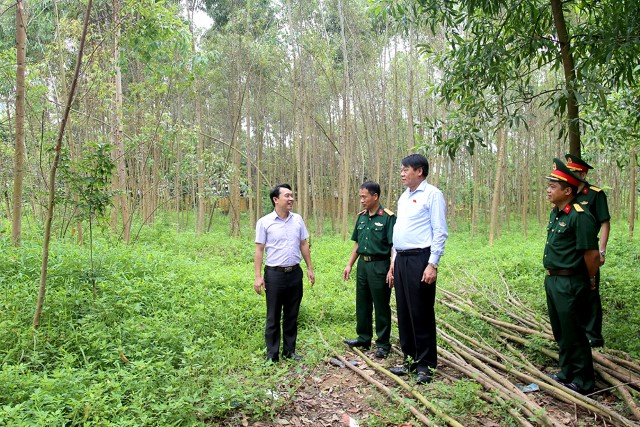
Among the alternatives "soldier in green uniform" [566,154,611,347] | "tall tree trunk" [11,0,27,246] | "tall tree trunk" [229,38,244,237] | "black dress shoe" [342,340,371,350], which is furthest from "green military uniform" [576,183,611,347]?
"tall tree trunk" [229,38,244,237]

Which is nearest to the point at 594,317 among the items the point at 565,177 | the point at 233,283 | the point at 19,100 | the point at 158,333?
the point at 565,177

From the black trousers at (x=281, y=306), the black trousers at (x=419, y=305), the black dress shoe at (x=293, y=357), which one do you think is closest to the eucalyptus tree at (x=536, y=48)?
the black trousers at (x=419, y=305)

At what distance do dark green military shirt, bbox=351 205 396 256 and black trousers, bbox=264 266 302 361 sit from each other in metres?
0.63

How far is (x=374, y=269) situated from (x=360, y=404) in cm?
118

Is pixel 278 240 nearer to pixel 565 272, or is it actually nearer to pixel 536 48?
pixel 565 272

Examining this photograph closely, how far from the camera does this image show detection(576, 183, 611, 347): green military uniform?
3605mm

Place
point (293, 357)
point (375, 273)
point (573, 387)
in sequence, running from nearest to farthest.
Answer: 1. point (573, 387)
2. point (293, 357)
3. point (375, 273)

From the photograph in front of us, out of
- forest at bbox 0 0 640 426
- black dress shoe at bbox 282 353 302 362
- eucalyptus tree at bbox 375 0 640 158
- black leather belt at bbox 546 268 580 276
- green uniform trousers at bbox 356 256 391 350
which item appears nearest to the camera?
forest at bbox 0 0 640 426

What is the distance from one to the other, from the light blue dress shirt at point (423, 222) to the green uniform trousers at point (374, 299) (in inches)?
22.5

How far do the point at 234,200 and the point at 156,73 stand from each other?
8.56 m

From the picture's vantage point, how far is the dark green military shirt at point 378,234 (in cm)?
373

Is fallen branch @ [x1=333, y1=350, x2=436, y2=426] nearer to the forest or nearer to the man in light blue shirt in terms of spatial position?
the forest

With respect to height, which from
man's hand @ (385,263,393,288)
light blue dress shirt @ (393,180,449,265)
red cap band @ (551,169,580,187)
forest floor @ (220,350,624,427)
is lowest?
forest floor @ (220,350,624,427)

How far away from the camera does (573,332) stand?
282 centimetres
